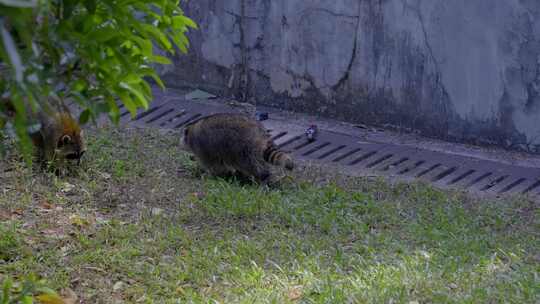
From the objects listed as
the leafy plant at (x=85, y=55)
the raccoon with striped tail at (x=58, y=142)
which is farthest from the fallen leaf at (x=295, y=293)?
the raccoon with striped tail at (x=58, y=142)

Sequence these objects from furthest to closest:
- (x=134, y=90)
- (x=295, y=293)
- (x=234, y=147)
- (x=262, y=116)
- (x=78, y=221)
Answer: (x=262, y=116) < (x=234, y=147) < (x=78, y=221) < (x=295, y=293) < (x=134, y=90)

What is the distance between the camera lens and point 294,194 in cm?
578

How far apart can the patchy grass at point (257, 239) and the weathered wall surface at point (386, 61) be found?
44.9 inches

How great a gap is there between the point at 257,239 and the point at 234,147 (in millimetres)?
1209

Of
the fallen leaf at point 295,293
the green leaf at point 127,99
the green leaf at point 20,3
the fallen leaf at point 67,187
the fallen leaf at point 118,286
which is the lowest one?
the fallen leaf at point 118,286

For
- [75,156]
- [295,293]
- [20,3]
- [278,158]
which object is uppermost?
[20,3]

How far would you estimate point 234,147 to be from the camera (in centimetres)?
603

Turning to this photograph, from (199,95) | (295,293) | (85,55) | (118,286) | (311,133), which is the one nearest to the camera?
(85,55)

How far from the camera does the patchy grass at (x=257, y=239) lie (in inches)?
165

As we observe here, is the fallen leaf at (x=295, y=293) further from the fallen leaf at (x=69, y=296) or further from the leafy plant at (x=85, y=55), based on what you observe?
the leafy plant at (x=85, y=55)

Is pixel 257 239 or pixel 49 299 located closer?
pixel 49 299

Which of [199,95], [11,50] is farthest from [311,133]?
[11,50]

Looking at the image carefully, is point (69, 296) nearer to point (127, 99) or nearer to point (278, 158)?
point (127, 99)

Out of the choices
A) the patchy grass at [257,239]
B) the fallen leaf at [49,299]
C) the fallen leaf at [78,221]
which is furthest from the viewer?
the fallen leaf at [78,221]
